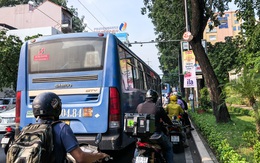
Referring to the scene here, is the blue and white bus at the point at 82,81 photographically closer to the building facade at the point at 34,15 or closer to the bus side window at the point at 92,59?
the bus side window at the point at 92,59

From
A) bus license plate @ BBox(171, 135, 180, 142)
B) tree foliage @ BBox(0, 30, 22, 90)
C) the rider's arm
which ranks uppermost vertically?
tree foliage @ BBox(0, 30, 22, 90)

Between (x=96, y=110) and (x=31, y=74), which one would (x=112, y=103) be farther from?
(x=31, y=74)

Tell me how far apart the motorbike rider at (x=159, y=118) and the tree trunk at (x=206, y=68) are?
19.9 ft

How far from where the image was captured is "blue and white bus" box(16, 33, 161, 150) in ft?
19.2

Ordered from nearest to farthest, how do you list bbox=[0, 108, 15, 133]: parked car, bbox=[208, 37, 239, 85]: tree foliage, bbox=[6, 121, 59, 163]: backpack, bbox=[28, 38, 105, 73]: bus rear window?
bbox=[6, 121, 59, 163]: backpack
bbox=[28, 38, 105, 73]: bus rear window
bbox=[0, 108, 15, 133]: parked car
bbox=[208, 37, 239, 85]: tree foliage

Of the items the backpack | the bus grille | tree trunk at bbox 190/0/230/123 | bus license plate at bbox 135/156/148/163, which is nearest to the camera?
the backpack

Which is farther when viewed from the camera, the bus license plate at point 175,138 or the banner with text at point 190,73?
the banner with text at point 190,73

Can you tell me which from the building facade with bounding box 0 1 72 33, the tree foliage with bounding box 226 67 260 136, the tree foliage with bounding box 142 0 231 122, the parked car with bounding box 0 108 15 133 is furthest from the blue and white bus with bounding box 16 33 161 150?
the building facade with bounding box 0 1 72 33

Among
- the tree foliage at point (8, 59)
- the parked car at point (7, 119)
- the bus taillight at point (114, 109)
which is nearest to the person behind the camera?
the bus taillight at point (114, 109)

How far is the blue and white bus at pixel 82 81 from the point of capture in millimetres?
5848

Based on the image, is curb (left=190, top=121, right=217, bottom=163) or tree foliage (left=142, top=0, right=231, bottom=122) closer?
curb (left=190, top=121, right=217, bottom=163)

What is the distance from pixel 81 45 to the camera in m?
6.40

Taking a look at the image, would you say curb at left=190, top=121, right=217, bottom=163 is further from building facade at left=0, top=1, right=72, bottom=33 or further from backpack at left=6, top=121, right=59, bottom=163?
building facade at left=0, top=1, right=72, bottom=33

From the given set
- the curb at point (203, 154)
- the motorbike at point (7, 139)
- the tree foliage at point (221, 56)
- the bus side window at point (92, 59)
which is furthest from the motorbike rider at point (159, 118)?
the tree foliage at point (221, 56)
